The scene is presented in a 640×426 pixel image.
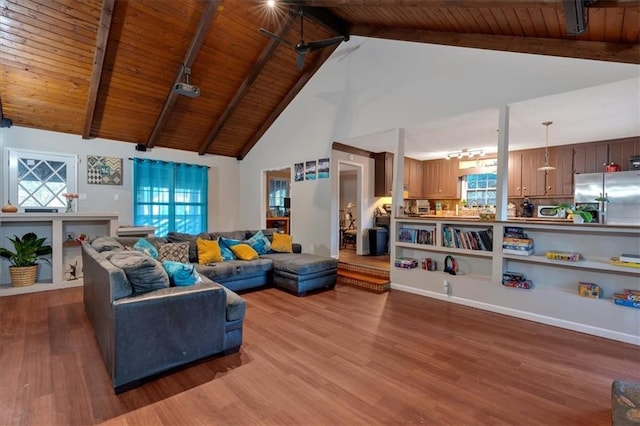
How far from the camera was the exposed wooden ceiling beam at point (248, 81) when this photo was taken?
492 centimetres

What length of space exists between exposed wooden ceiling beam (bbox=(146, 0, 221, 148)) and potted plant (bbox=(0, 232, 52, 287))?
9.34 ft

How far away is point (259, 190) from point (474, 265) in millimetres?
5351

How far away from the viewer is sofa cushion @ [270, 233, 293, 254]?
17.1 ft

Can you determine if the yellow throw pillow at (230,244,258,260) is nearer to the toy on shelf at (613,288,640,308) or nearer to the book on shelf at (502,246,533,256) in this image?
the book on shelf at (502,246,533,256)

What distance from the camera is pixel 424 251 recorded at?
4.58 m

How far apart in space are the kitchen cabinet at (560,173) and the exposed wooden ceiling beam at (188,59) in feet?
21.6

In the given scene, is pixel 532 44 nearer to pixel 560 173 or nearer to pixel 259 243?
pixel 560 173

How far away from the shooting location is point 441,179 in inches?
290

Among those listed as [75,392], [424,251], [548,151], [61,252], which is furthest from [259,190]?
[548,151]

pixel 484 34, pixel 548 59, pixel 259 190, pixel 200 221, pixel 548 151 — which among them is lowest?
pixel 200 221

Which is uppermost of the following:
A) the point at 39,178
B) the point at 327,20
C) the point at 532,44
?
the point at 327,20

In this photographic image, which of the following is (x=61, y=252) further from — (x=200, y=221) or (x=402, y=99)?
(x=402, y=99)

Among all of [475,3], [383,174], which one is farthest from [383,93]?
[383,174]

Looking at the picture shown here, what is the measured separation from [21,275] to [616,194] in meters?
9.51
